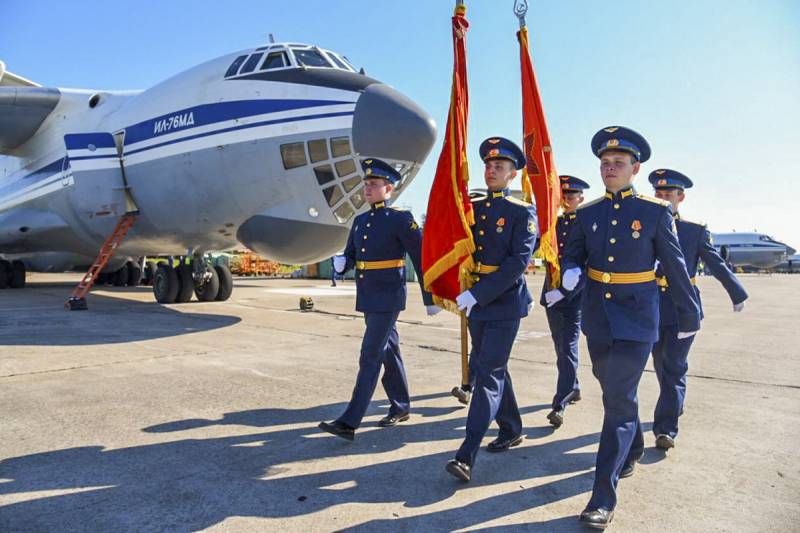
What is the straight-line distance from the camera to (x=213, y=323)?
8.52m

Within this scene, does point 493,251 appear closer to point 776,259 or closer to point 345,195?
point 345,195

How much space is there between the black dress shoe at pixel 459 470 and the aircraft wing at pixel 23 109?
1379 cm

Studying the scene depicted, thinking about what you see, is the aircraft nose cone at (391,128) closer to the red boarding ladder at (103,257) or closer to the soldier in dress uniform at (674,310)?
the soldier in dress uniform at (674,310)

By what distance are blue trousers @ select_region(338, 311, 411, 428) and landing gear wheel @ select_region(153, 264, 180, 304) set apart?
8.14 metres

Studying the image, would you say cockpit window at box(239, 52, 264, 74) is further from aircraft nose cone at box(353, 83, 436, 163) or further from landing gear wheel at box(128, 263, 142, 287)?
landing gear wheel at box(128, 263, 142, 287)

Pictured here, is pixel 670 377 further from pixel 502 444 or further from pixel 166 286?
pixel 166 286

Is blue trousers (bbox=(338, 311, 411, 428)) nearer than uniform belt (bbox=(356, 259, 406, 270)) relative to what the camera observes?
Yes

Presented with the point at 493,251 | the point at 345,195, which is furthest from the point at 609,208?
the point at 345,195

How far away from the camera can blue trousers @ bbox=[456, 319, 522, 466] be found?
2959mm

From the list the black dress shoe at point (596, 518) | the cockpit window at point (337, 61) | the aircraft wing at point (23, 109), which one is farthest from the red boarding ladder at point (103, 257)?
the black dress shoe at point (596, 518)

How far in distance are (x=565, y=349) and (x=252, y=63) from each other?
651 cm

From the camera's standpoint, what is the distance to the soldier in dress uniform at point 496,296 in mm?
3031

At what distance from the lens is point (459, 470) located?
2.82 meters

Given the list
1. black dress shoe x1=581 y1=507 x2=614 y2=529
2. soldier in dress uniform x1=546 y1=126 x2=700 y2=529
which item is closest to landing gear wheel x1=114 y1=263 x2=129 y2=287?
soldier in dress uniform x1=546 y1=126 x2=700 y2=529
